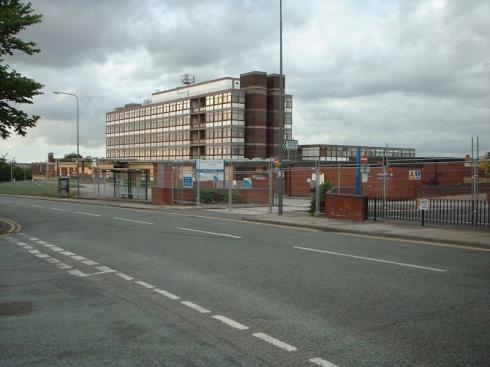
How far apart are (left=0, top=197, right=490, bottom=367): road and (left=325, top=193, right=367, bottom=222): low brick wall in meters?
6.02

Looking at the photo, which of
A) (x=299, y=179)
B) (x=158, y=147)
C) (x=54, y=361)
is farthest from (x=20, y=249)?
(x=158, y=147)

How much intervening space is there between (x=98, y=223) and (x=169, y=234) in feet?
17.3

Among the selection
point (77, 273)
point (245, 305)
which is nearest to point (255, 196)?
point (77, 273)

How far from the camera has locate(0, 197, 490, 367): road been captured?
521 cm

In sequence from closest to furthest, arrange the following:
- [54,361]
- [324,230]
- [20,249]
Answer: [54,361]
[20,249]
[324,230]

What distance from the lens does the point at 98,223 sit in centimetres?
2019

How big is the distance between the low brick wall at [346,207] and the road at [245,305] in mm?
6023

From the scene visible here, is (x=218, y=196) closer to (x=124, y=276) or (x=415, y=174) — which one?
(x=415, y=174)

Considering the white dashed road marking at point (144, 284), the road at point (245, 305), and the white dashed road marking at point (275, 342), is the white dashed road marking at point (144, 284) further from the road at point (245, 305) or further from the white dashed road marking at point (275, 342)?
the white dashed road marking at point (275, 342)

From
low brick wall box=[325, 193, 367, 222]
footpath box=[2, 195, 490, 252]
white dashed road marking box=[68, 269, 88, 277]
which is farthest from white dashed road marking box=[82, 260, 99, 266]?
low brick wall box=[325, 193, 367, 222]

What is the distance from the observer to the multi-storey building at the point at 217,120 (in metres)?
94.8

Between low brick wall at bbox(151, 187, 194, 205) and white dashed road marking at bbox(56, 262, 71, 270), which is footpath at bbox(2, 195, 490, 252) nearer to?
white dashed road marking at bbox(56, 262, 71, 270)

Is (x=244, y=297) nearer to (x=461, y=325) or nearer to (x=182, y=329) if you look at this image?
(x=182, y=329)

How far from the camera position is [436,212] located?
61.4ft
